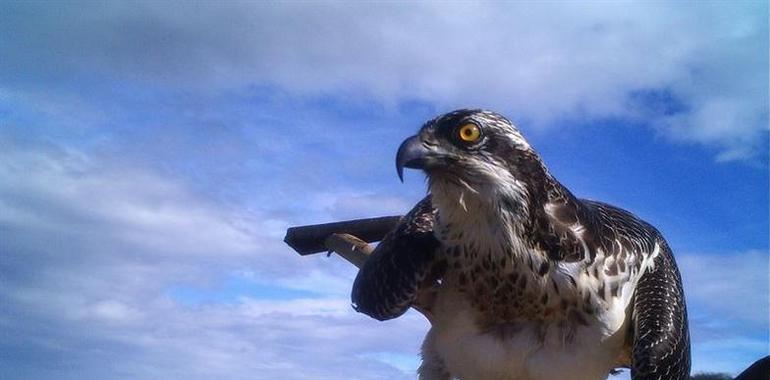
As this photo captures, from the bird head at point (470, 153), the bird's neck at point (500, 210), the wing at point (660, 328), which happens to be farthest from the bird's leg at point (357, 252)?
the wing at point (660, 328)

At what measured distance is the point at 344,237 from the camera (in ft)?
24.0

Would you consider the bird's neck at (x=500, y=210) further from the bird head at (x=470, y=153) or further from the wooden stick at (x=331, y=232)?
the wooden stick at (x=331, y=232)

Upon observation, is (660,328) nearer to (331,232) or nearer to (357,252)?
(357,252)

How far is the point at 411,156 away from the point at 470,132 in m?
0.40

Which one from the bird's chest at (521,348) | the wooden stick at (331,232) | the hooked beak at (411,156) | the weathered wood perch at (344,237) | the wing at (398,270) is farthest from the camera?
the wooden stick at (331,232)

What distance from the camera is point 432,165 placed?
4.33m

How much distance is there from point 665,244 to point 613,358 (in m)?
1.17

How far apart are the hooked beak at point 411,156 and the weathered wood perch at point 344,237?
2394mm

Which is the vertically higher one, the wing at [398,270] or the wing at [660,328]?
the wing at [398,270]

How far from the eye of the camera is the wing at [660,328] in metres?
4.37

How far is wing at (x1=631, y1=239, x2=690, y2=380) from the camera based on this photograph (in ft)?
14.3

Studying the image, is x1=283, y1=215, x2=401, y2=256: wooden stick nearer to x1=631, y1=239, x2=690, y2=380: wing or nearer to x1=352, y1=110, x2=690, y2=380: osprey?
x1=352, y1=110, x2=690, y2=380: osprey

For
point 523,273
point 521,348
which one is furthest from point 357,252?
point 523,273

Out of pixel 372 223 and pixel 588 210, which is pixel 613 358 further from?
pixel 372 223
